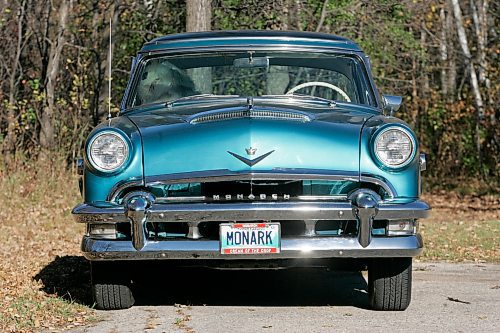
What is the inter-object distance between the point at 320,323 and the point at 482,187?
1634cm

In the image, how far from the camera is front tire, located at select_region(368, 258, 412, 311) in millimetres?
6531

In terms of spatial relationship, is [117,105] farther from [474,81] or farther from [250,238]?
[250,238]

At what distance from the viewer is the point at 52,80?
58.5 ft

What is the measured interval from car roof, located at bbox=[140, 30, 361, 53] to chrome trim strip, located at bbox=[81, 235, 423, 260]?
1.93 meters

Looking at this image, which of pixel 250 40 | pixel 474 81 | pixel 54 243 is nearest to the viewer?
pixel 250 40

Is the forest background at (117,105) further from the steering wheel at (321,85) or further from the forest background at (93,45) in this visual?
the steering wheel at (321,85)

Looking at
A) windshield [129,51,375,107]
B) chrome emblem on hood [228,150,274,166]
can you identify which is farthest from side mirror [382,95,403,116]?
chrome emblem on hood [228,150,274,166]

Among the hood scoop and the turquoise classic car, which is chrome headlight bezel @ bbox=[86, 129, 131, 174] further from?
the hood scoop

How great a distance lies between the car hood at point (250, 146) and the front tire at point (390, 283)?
735 millimetres

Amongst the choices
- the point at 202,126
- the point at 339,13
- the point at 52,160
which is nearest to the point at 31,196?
the point at 52,160

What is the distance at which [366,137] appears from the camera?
6266 mm

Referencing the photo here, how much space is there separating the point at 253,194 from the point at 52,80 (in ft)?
40.3

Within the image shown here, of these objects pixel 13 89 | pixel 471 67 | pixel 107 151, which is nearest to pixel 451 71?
pixel 471 67

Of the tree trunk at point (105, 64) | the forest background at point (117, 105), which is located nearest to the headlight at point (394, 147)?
the forest background at point (117, 105)
